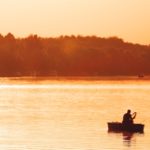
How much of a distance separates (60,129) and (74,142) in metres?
9.86

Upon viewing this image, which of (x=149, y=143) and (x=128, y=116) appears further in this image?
(x=128, y=116)

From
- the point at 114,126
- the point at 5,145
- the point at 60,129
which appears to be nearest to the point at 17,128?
the point at 60,129

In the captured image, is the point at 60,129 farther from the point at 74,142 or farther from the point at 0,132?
the point at 74,142

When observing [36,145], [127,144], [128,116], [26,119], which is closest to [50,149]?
[36,145]

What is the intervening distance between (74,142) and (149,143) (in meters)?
4.29

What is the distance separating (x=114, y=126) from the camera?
51.0 metres

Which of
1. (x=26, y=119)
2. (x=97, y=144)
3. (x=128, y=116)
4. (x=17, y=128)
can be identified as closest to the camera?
(x=97, y=144)

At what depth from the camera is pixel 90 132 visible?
52875mm

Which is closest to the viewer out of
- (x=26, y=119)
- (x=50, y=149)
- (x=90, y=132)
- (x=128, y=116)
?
(x=50, y=149)

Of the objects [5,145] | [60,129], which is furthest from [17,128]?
[5,145]

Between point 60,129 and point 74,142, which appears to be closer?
point 74,142

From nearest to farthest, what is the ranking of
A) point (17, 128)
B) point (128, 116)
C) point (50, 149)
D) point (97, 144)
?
point (50, 149) < point (97, 144) < point (128, 116) < point (17, 128)

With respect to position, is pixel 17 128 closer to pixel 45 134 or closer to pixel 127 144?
pixel 45 134

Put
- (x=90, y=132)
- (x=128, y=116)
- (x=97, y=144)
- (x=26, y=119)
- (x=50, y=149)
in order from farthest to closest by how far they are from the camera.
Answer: (x=26, y=119) < (x=90, y=132) < (x=128, y=116) < (x=97, y=144) < (x=50, y=149)
